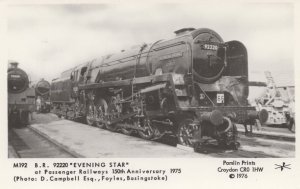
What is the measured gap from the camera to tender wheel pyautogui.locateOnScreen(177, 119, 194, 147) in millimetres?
5910

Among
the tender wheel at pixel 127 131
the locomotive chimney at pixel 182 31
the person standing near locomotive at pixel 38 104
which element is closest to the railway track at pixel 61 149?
the tender wheel at pixel 127 131

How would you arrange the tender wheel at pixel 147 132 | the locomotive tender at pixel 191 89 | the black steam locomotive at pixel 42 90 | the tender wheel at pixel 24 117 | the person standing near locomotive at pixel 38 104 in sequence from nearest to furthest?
the locomotive tender at pixel 191 89 → the tender wheel at pixel 147 132 → the tender wheel at pixel 24 117 → the person standing near locomotive at pixel 38 104 → the black steam locomotive at pixel 42 90

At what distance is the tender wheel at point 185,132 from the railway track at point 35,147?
1873 mm

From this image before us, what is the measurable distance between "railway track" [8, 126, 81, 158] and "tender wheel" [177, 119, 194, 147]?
1.87 meters

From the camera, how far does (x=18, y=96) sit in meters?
10.2

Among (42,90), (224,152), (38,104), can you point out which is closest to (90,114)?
(224,152)

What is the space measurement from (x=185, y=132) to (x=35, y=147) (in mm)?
3124

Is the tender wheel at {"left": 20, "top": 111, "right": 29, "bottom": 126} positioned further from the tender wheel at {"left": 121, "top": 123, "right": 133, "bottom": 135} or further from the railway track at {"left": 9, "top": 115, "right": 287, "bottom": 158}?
the tender wheel at {"left": 121, "top": 123, "right": 133, "bottom": 135}

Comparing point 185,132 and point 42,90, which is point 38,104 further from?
point 185,132

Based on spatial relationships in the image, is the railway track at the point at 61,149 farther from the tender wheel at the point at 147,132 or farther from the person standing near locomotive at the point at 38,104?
the person standing near locomotive at the point at 38,104

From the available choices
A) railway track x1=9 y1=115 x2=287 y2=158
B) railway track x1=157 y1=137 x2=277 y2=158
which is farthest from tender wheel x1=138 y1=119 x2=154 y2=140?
railway track x1=157 y1=137 x2=277 y2=158

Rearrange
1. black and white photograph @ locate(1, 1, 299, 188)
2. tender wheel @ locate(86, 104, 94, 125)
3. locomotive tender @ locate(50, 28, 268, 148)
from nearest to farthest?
black and white photograph @ locate(1, 1, 299, 188), locomotive tender @ locate(50, 28, 268, 148), tender wheel @ locate(86, 104, 94, 125)

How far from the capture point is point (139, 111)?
23.5 feet

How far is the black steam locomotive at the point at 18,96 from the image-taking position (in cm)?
993
